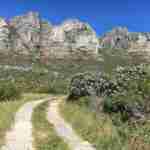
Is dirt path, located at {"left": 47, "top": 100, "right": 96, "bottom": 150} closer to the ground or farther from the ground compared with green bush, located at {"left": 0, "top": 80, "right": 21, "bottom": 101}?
farther from the ground

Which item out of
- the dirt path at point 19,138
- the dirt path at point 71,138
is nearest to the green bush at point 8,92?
the dirt path at point 19,138

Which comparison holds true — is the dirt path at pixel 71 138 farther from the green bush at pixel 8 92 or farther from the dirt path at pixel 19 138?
the green bush at pixel 8 92

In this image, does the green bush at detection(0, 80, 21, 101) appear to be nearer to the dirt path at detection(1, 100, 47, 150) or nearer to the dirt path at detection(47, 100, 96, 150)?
the dirt path at detection(1, 100, 47, 150)

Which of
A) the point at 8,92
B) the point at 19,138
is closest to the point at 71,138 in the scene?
the point at 19,138

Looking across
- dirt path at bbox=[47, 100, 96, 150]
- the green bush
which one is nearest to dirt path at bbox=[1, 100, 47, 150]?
dirt path at bbox=[47, 100, 96, 150]

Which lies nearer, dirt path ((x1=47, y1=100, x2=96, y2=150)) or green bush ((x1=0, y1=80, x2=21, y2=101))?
dirt path ((x1=47, y1=100, x2=96, y2=150))

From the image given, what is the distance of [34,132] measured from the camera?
62.8ft

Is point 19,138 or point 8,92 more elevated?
point 19,138

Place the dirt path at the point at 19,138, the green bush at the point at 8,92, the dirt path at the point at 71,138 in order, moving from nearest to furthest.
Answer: the dirt path at the point at 19,138 → the dirt path at the point at 71,138 → the green bush at the point at 8,92

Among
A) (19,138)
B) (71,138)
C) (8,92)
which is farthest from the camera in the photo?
(8,92)

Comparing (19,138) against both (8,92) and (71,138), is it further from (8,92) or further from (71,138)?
(8,92)

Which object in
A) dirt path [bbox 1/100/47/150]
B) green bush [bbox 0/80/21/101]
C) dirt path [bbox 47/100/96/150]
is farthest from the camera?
green bush [bbox 0/80/21/101]

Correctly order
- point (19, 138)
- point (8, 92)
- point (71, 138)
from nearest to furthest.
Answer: point (19, 138)
point (71, 138)
point (8, 92)

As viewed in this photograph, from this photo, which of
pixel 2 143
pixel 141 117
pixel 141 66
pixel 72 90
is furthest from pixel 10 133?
pixel 72 90
